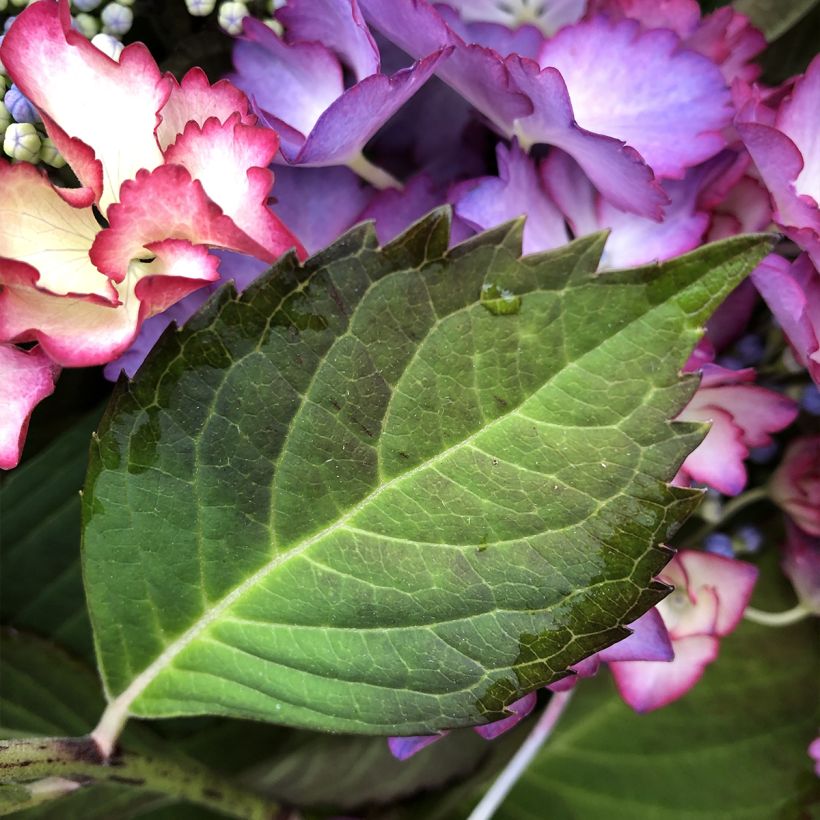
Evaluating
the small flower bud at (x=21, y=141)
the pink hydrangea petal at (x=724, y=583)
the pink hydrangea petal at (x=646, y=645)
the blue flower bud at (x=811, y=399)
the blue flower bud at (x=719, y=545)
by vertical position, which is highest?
the small flower bud at (x=21, y=141)

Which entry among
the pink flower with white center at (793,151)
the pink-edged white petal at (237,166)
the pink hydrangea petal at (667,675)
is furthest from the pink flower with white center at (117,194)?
the pink hydrangea petal at (667,675)

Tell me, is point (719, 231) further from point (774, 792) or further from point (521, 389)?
point (774, 792)

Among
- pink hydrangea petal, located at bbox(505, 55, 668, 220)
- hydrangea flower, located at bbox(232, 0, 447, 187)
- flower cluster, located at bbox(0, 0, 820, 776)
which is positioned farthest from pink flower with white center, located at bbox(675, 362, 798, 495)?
hydrangea flower, located at bbox(232, 0, 447, 187)

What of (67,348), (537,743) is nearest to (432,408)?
(67,348)

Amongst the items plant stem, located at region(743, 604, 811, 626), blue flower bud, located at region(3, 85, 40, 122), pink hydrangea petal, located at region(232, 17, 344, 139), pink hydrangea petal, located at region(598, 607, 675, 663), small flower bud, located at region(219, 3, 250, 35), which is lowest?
plant stem, located at region(743, 604, 811, 626)

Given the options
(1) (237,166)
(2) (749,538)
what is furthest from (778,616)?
(1) (237,166)

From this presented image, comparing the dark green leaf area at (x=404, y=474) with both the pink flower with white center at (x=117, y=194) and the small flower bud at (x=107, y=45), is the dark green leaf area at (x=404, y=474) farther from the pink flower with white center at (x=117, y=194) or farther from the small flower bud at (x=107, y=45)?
the small flower bud at (x=107, y=45)

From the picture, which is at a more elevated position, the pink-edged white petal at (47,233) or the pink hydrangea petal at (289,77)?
the pink hydrangea petal at (289,77)

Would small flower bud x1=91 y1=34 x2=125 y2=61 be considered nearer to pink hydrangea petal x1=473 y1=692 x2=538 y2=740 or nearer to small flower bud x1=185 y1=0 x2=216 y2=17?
small flower bud x1=185 y1=0 x2=216 y2=17
